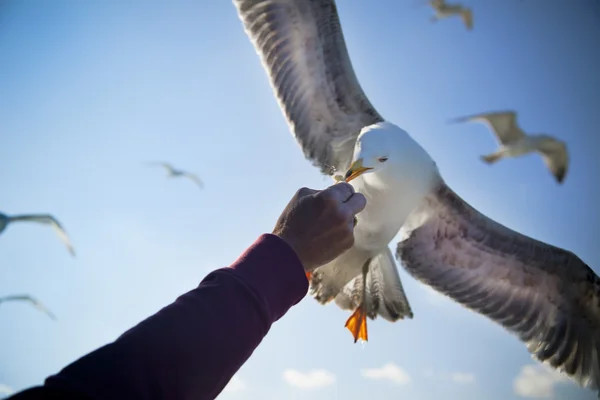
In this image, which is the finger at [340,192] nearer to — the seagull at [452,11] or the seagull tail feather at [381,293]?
the seagull tail feather at [381,293]

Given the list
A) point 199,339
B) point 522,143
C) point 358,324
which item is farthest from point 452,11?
point 199,339

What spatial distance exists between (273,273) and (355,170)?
1.54m

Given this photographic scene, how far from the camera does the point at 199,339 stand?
0.59 metres

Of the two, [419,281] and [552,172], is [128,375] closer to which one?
[419,281]

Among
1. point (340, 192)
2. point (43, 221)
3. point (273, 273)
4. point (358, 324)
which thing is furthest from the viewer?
point (43, 221)

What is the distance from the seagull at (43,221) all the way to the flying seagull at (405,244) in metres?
2.69

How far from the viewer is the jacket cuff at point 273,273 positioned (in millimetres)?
698

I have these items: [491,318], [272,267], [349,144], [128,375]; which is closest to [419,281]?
[491,318]

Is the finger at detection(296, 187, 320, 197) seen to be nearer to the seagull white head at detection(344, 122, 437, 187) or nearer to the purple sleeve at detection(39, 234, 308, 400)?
the purple sleeve at detection(39, 234, 308, 400)

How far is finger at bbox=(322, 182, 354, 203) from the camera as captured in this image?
107cm

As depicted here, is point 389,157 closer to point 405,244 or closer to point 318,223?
point 405,244

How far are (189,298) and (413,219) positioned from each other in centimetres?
279

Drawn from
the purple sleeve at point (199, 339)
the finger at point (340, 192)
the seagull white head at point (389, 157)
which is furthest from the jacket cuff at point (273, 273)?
the seagull white head at point (389, 157)

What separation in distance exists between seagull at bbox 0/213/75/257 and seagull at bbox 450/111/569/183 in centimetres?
391
